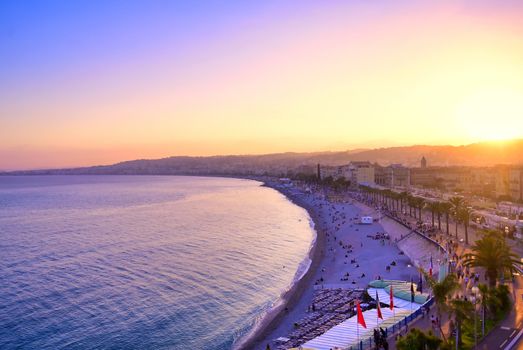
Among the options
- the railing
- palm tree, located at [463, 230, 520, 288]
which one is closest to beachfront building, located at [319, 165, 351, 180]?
palm tree, located at [463, 230, 520, 288]

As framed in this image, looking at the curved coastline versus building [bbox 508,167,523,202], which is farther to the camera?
building [bbox 508,167,523,202]

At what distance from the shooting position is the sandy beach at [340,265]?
2991 cm

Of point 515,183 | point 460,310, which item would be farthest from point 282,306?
point 515,183

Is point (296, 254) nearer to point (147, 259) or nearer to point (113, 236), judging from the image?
point (147, 259)

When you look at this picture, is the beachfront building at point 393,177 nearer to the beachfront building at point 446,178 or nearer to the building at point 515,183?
the beachfront building at point 446,178

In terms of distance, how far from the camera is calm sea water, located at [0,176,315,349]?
29109mm

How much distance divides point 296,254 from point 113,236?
95.0 ft

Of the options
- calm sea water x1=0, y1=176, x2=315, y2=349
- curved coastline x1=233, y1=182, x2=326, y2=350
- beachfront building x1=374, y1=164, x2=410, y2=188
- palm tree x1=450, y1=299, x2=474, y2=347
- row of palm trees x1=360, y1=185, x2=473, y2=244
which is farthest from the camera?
beachfront building x1=374, y1=164, x2=410, y2=188

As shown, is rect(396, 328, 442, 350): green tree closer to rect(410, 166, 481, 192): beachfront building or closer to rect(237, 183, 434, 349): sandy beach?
rect(237, 183, 434, 349): sandy beach

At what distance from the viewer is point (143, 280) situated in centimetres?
Answer: 4122

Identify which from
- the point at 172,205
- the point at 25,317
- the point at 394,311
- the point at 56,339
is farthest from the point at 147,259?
the point at 172,205

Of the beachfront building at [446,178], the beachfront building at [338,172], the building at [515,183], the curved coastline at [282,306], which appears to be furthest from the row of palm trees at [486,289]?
the beachfront building at [338,172]

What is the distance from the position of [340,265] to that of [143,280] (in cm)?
1761

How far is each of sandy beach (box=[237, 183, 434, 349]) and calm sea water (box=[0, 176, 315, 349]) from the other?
1.55 metres
